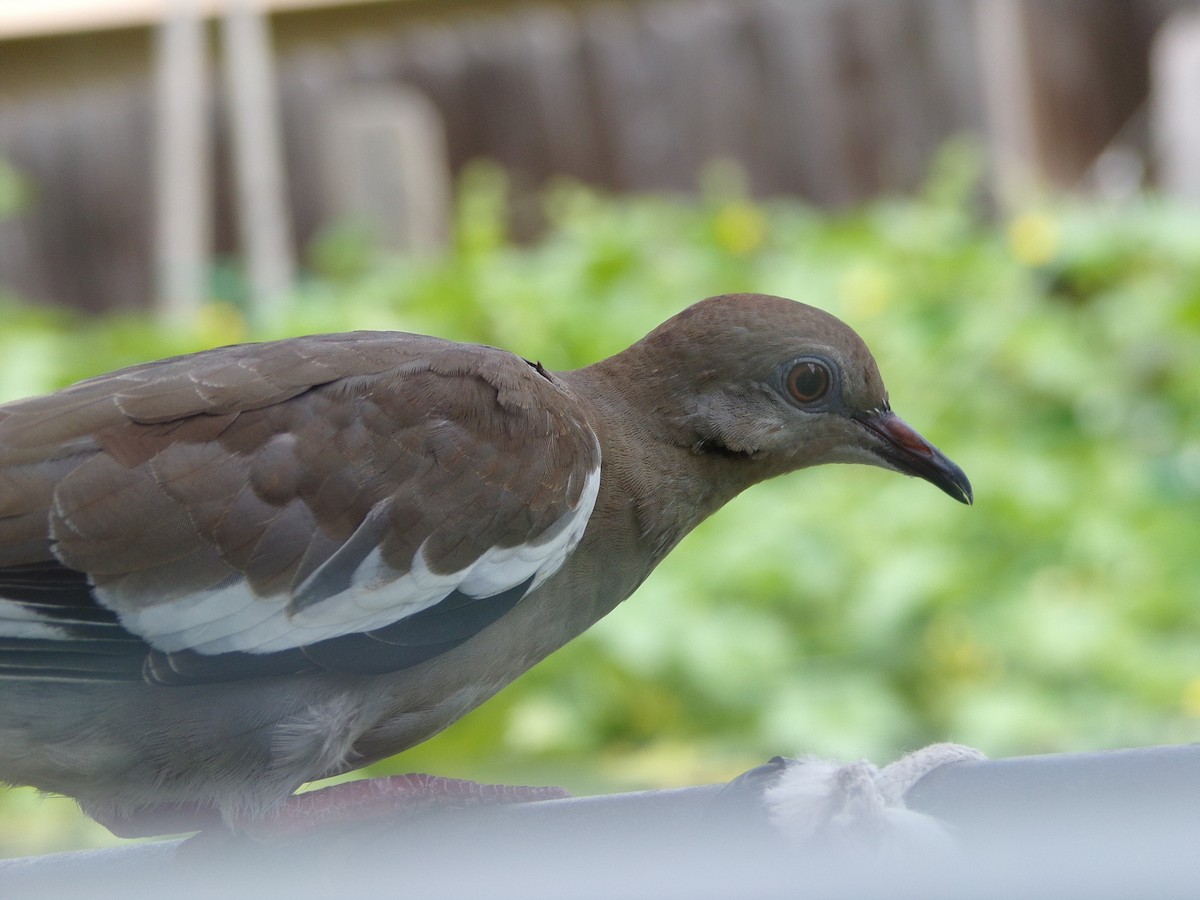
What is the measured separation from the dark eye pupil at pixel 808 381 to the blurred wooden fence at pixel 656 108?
4.34 m

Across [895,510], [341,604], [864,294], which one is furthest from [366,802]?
[864,294]

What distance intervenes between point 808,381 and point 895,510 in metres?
1.78

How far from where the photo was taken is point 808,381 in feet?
7.40

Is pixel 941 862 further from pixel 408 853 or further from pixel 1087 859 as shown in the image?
pixel 408 853

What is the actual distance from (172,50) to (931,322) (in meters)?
3.06

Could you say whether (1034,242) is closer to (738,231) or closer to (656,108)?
(738,231)

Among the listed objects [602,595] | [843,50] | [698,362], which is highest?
[843,50]

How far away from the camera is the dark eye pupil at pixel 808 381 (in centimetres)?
225

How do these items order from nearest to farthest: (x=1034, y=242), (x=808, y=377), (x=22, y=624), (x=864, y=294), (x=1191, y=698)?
(x=22, y=624)
(x=808, y=377)
(x=1191, y=698)
(x=864, y=294)
(x=1034, y=242)

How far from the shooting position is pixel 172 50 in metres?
5.32

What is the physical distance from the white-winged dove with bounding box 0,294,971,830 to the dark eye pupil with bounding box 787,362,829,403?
353mm

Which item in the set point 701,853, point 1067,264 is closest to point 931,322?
point 1067,264

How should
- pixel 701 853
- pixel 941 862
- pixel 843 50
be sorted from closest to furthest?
1. pixel 941 862
2. pixel 701 853
3. pixel 843 50

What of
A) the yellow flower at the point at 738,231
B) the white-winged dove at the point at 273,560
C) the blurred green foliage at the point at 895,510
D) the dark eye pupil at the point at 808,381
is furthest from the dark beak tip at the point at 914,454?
the yellow flower at the point at 738,231
